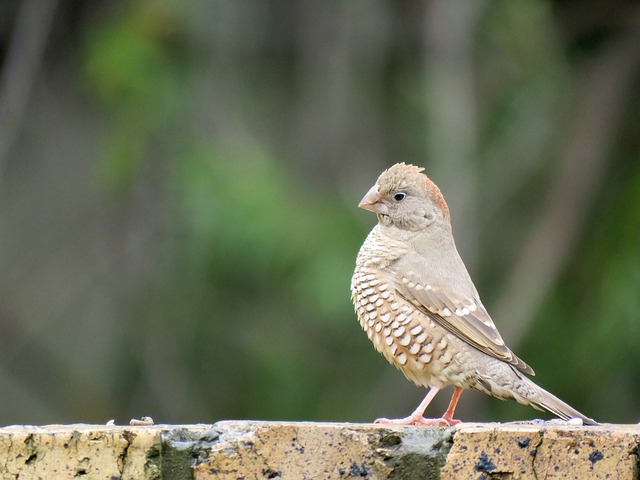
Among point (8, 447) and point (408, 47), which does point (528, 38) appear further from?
point (8, 447)

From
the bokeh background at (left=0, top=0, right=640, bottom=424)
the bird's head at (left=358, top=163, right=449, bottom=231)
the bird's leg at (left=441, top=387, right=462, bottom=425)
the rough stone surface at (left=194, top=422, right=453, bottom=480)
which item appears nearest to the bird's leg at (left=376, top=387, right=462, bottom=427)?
the bird's leg at (left=441, top=387, right=462, bottom=425)

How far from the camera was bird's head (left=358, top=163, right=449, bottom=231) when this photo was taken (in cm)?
460

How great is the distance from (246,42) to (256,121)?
577mm

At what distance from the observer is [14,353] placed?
30.0ft

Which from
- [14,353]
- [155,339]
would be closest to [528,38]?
[155,339]

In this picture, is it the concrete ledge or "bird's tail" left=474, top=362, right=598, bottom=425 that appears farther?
"bird's tail" left=474, top=362, right=598, bottom=425

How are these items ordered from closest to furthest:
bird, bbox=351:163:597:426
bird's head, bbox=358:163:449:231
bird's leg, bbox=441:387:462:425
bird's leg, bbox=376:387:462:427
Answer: bird's leg, bbox=376:387:462:427
bird's leg, bbox=441:387:462:425
bird, bbox=351:163:597:426
bird's head, bbox=358:163:449:231

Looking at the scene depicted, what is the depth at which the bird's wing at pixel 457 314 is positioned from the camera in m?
4.13

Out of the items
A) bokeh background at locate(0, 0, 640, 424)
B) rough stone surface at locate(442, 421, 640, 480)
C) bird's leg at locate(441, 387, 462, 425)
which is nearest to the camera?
rough stone surface at locate(442, 421, 640, 480)

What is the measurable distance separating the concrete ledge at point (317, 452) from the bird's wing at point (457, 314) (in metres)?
1.19

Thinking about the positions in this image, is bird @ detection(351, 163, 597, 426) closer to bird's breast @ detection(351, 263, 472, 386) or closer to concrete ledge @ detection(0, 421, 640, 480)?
bird's breast @ detection(351, 263, 472, 386)

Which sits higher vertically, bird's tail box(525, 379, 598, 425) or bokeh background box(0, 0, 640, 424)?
bokeh background box(0, 0, 640, 424)

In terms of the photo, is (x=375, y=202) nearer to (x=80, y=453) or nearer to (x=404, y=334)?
(x=404, y=334)

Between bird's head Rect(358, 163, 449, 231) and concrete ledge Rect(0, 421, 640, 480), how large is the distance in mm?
1771
